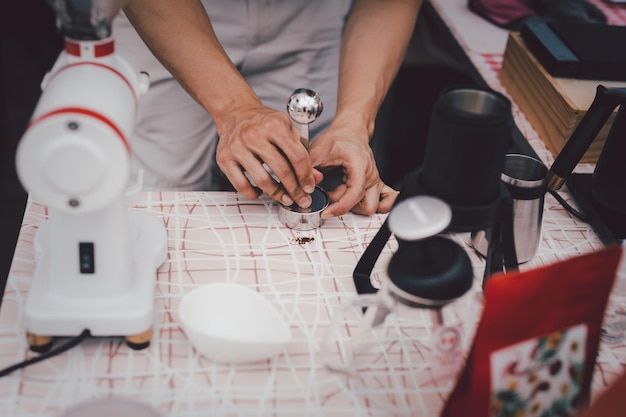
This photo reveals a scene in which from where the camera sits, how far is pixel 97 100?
2.57 ft

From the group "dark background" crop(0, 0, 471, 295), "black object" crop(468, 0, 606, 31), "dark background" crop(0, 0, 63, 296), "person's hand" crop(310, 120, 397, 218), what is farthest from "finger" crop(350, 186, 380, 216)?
"dark background" crop(0, 0, 63, 296)

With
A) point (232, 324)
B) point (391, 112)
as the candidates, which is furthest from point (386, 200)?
point (391, 112)

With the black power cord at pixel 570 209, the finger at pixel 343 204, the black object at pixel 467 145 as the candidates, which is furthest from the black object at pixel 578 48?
the black object at pixel 467 145

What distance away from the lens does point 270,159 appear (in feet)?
3.67

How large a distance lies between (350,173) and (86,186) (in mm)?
528

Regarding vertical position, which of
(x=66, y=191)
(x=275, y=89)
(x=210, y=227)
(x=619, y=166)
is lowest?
(x=275, y=89)

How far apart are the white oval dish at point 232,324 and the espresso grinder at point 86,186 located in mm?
59

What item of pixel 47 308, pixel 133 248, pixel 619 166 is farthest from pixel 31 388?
pixel 619 166

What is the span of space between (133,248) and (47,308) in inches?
→ 6.3

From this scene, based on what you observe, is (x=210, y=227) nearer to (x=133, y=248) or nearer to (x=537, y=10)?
(x=133, y=248)

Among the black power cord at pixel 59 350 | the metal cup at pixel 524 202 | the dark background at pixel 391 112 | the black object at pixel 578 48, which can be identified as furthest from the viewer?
the dark background at pixel 391 112

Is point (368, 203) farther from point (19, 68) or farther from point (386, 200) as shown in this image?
point (19, 68)

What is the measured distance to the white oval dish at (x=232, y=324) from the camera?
855 millimetres

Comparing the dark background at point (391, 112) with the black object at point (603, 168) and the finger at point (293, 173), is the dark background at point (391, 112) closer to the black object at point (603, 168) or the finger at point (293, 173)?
the black object at point (603, 168)
